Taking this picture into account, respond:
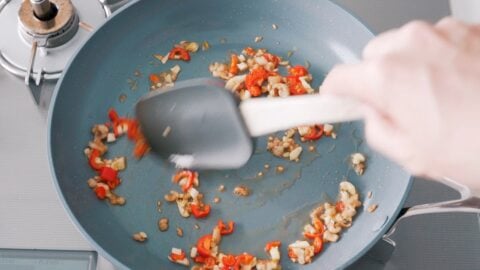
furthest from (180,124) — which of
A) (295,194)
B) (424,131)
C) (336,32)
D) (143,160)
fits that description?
(424,131)

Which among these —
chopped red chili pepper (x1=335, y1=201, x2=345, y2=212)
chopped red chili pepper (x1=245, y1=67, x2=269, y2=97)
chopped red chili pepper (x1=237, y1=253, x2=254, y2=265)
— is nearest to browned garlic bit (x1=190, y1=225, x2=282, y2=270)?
chopped red chili pepper (x1=237, y1=253, x2=254, y2=265)

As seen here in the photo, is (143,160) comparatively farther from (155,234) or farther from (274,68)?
(274,68)

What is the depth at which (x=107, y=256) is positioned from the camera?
2.80 ft

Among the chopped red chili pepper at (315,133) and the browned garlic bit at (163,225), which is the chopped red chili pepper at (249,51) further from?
the browned garlic bit at (163,225)

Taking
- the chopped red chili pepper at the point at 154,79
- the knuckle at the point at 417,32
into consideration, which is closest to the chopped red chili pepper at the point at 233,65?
the chopped red chili pepper at the point at 154,79

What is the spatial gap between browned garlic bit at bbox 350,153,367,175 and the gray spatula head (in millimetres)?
179

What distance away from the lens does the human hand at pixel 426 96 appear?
Answer: 553mm

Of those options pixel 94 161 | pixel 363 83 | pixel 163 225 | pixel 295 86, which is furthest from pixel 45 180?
pixel 363 83

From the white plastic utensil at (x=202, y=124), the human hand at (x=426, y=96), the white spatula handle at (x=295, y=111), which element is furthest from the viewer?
the white plastic utensil at (x=202, y=124)

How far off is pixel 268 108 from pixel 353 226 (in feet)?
0.82

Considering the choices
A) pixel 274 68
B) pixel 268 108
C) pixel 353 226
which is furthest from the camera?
pixel 274 68

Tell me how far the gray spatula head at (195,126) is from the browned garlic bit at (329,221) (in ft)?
0.46

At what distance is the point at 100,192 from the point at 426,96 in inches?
21.9

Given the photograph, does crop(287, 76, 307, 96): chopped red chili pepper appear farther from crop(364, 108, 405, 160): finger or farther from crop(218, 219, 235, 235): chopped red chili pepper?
crop(364, 108, 405, 160): finger
